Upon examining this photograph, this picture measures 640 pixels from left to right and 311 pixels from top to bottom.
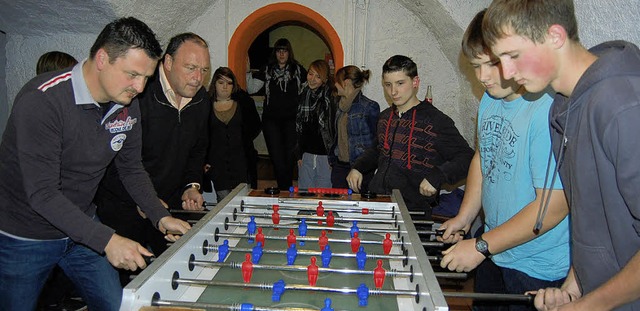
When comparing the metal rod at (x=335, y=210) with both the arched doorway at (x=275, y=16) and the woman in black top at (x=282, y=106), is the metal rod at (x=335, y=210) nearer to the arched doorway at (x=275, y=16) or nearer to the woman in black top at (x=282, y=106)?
the woman in black top at (x=282, y=106)

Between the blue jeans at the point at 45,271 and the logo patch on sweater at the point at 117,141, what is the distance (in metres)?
0.45

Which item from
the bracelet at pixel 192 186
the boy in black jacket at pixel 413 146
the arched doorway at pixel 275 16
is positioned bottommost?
the bracelet at pixel 192 186

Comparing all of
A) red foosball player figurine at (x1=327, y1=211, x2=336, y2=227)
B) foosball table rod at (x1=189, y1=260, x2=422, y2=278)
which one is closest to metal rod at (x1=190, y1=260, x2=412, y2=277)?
foosball table rod at (x1=189, y1=260, x2=422, y2=278)

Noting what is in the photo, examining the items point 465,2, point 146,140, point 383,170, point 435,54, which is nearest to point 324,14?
point 435,54

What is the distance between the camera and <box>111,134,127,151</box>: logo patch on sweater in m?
2.11

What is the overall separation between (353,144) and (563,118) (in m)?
2.58

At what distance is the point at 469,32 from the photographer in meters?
2.01

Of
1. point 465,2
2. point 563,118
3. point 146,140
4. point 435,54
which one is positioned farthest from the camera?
point 435,54

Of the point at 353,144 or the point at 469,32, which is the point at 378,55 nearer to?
the point at 353,144

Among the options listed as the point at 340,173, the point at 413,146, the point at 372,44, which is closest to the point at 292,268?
the point at 413,146

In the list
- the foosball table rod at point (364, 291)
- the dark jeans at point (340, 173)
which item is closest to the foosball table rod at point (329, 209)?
the foosball table rod at point (364, 291)

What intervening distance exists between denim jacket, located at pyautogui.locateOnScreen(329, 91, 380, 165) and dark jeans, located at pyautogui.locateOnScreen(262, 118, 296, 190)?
3.92 ft

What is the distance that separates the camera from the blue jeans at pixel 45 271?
1919 mm

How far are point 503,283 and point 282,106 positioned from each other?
333 cm
